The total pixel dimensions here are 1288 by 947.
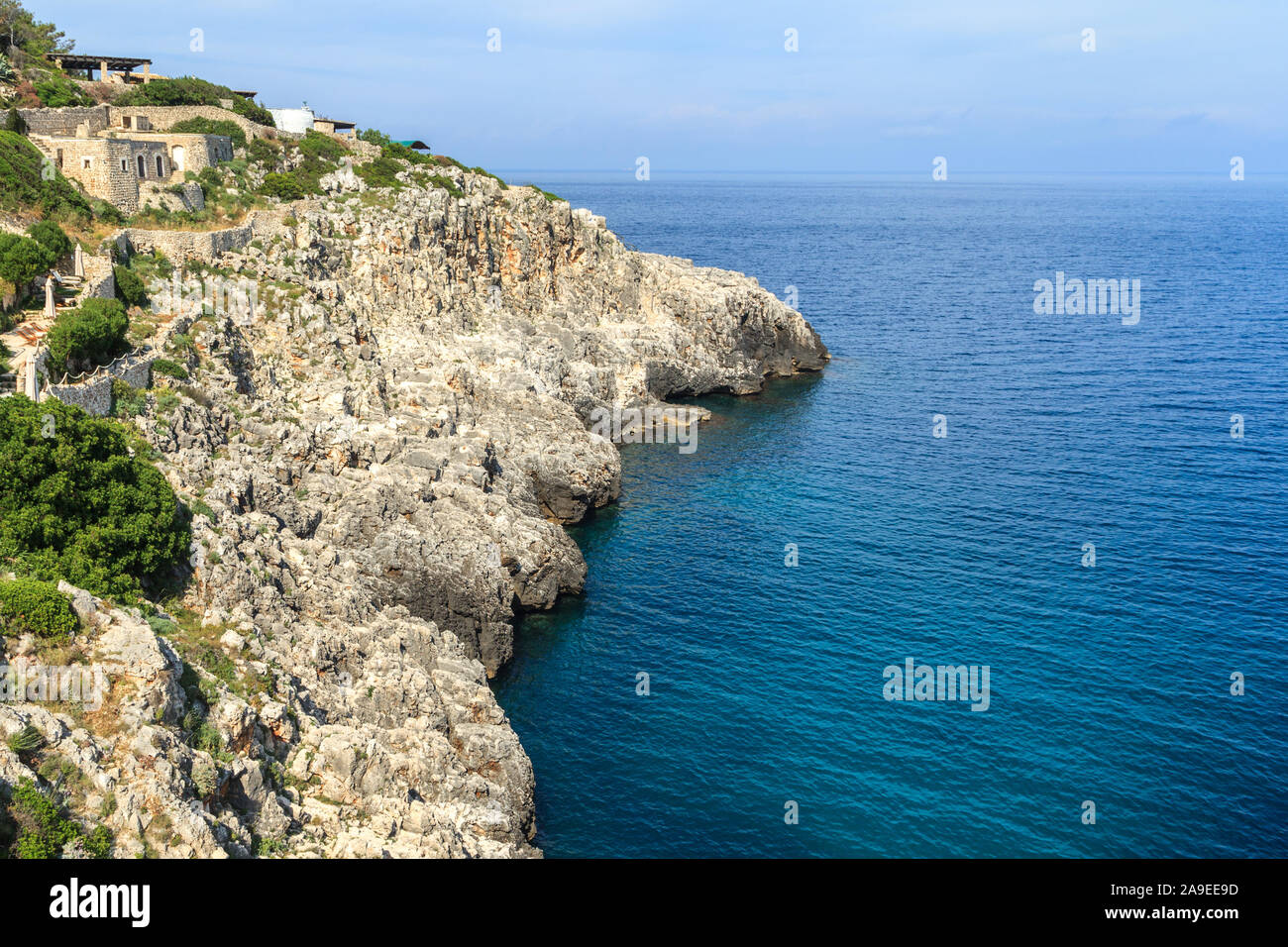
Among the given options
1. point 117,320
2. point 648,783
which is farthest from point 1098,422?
point 117,320

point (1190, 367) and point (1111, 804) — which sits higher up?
point (1190, 367)

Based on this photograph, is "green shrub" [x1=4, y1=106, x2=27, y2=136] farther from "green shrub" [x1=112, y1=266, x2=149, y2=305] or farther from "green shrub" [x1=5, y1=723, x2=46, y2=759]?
"green shrub" [x1=5, y1=723, x2=46, y2=759]

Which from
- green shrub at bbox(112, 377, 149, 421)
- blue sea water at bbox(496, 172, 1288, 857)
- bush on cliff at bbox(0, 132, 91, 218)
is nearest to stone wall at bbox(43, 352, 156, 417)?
green shrub at bbox(112, 377, 149, 421)

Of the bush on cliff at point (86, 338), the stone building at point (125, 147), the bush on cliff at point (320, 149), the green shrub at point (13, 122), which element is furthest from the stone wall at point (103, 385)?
the bush on cliff at point (320, 149)

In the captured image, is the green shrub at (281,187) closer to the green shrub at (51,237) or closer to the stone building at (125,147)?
the stone building at (125,147)

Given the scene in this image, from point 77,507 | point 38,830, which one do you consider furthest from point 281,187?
point 38,830

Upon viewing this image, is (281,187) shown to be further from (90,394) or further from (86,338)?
(90,394)
